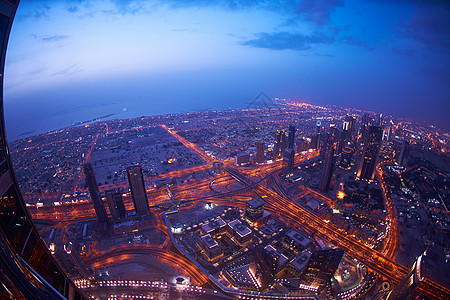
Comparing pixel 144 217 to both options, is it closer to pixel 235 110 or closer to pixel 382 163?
pixel 382 163

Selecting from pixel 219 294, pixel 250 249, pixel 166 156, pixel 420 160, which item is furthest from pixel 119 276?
pixel 420 160

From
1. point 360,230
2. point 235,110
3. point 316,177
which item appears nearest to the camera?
point 360,230

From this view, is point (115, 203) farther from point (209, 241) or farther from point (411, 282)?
point (411, 282)

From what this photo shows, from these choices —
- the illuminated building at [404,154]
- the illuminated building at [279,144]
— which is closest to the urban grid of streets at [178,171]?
the illuminated building at [279,144]

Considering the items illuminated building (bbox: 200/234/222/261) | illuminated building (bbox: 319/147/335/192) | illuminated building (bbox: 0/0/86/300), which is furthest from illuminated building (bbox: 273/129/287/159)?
illuminated building (bbox: 0/0/86/300)

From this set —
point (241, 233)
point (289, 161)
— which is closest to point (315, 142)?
point (289, 161)

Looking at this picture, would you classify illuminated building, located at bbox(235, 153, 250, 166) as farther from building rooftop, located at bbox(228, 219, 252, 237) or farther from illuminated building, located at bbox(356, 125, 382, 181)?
illuminated building, located at bbox(356, 125, 382, 181)
